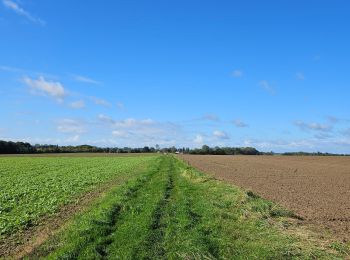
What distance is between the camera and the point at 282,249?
1043cm

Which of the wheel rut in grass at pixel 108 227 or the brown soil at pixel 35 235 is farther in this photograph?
the brown soil at pixel 35 235

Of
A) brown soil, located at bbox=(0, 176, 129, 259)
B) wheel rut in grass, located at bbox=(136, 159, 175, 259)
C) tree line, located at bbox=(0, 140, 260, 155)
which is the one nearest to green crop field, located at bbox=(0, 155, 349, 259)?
wheel rut in grass, located at bbox=(136, 159, 175, 259)

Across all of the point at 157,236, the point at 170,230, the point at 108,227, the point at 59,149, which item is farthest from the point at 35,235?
the point at 59,149

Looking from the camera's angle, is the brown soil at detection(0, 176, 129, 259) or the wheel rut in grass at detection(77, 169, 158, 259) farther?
the brown soil at detection(0, 176, 129, 259)

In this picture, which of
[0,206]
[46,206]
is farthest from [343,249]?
[0,206]

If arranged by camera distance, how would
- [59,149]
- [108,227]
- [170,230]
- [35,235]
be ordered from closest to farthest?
[170,230] → [35,235] → [108,227] → [59,149]

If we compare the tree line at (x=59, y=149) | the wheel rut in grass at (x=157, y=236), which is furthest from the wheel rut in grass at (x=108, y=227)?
the tree line at (x=59, y=149)

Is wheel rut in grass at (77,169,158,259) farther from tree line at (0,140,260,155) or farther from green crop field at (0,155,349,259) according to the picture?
tree line at (0,140,260,155)

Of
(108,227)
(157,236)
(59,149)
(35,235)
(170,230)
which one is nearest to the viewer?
(157,236)

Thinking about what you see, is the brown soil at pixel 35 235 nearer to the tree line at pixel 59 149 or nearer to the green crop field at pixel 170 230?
the green crop field at pixel 170 230

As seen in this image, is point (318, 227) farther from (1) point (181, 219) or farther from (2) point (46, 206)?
(2) point (46, 206)

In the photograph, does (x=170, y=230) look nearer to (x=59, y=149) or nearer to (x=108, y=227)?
(x=108, y=227)

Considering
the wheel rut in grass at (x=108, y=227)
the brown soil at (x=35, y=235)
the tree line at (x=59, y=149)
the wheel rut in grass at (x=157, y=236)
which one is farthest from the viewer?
the tree line at (x=59, y=149)

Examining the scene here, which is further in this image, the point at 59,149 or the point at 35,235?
the point at 59,149
